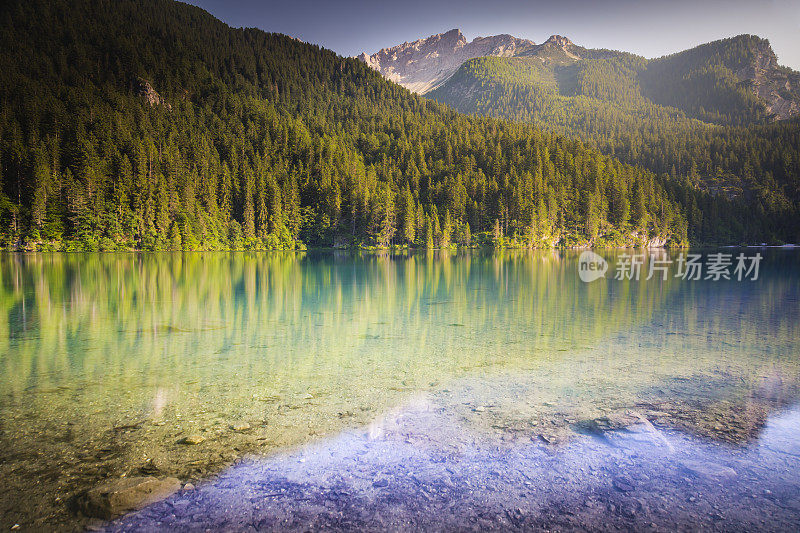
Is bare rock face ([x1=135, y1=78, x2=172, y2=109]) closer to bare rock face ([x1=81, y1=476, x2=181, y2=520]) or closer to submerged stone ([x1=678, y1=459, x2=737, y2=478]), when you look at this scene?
bare rock face ([x1=81, y1=476, x2=181, y2=520])

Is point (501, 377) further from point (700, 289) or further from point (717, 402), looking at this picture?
point (700, 289)

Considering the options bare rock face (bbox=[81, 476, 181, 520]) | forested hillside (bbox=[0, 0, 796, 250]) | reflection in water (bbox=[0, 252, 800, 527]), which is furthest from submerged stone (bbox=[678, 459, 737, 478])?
forested hillside (bbox=[0, 0, 796, 250])

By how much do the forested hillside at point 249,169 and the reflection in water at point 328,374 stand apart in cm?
7513

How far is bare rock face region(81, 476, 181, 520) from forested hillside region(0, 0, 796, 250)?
87655 mm

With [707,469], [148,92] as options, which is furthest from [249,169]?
[707,469]

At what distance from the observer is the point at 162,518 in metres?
4.19

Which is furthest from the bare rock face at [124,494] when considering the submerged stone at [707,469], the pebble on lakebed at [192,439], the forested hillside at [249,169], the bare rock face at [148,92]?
the bare rock face at [148,92]

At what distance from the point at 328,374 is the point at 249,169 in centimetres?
11215

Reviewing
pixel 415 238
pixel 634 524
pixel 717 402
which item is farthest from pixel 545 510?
pixel 415 238

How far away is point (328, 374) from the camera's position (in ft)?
29.4

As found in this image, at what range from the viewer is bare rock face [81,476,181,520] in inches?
170

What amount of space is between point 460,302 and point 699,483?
1480cm

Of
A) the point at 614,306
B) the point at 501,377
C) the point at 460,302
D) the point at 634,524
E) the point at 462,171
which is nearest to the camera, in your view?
the point at 634,524

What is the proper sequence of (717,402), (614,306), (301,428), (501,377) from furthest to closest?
(614,306) < (501,377) < (717,402) < (301,428)
